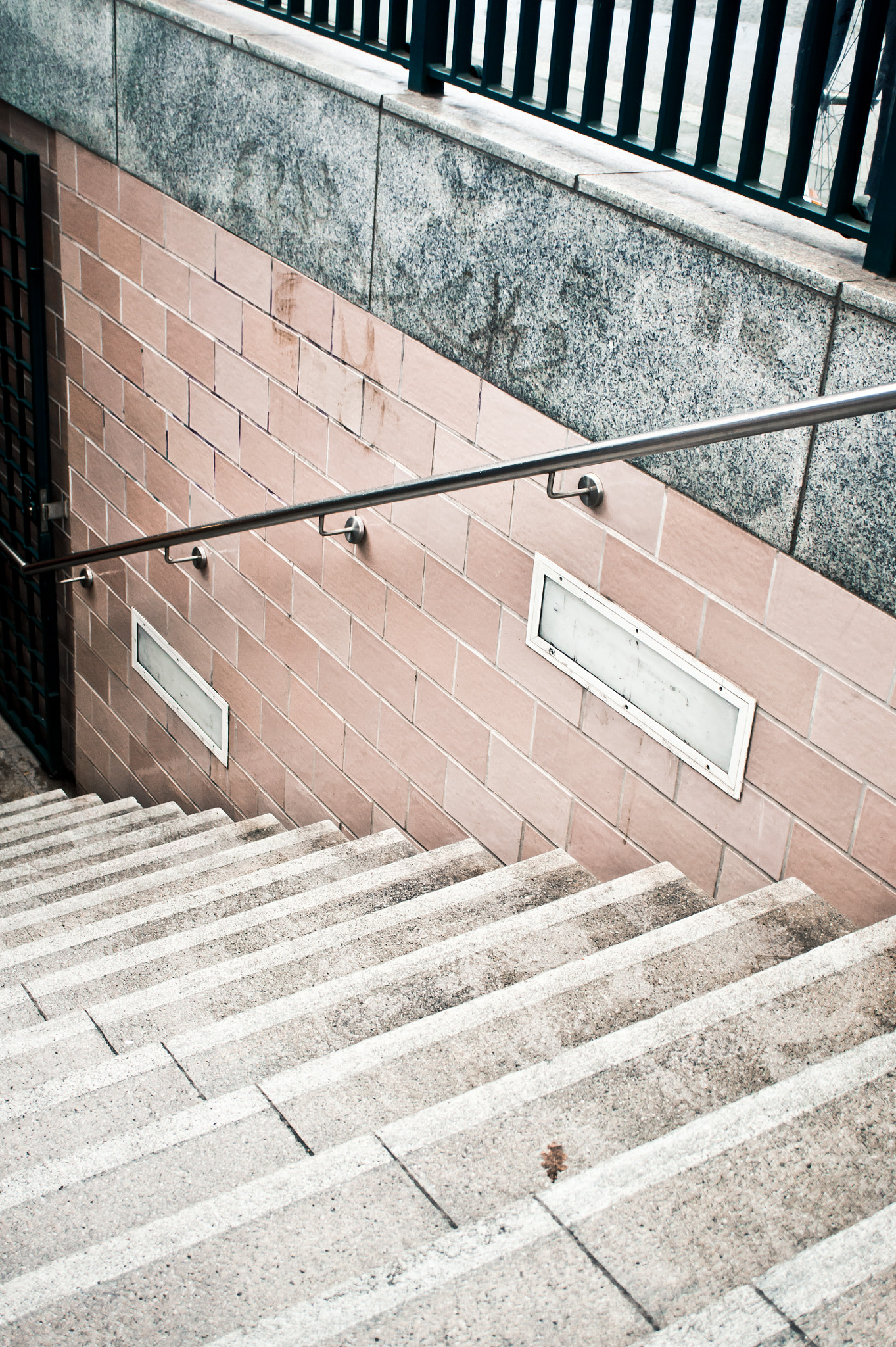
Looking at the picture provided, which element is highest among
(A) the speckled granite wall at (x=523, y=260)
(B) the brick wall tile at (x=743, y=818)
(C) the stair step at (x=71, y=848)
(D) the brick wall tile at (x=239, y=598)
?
(A) the speckled granite wall at (x=523, y=260)

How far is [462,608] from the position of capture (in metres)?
3.07

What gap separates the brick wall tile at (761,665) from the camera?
227 cm

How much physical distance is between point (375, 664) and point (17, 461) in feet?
8.97

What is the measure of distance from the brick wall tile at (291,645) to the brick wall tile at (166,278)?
3.30 ft

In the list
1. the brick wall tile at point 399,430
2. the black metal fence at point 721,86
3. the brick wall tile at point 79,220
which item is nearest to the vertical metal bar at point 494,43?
the black metal fence at point 721,86

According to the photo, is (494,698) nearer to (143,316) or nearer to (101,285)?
(143,316)

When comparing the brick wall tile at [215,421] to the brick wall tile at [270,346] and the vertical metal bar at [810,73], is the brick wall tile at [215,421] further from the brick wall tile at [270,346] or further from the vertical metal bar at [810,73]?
the vertical metal bar at [810,73]

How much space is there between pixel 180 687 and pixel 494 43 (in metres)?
2.57

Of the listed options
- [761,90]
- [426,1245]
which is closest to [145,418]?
[761,90]

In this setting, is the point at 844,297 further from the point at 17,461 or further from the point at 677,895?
the point at 17,461

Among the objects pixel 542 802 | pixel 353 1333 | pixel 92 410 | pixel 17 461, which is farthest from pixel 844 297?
pixel 17 461

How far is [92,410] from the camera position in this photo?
4.60 metres

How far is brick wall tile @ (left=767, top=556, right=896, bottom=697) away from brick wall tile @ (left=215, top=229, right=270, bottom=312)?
74.1 inches

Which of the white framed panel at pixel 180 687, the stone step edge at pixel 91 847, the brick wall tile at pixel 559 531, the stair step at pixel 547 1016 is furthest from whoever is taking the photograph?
the white framed panel at pixel 180 687
